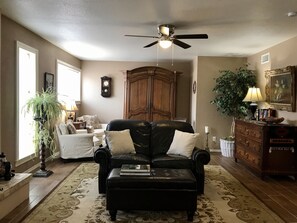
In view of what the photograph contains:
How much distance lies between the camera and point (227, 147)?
6.77 m

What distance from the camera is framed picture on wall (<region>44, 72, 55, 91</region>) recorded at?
5.66 meters

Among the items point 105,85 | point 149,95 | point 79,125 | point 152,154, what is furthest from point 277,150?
point 105,85

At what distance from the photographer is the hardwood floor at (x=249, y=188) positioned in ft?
10.9

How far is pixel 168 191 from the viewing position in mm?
3088

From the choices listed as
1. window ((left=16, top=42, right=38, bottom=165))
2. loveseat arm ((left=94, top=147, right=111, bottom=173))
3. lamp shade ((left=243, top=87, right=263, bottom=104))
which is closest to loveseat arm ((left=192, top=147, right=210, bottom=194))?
loveseat arm ((left=94, top=147, right=111, bottom=173))

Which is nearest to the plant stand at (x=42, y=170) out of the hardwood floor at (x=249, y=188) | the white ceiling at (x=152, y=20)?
the hardwood floor at (x=249, y=188)

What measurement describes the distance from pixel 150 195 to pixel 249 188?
6.45 feet

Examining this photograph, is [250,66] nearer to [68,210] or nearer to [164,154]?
[164,154]

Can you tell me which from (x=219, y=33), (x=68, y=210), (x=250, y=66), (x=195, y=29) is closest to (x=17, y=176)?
(x=68, y=210)

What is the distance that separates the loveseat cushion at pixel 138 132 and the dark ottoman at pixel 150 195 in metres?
1.47

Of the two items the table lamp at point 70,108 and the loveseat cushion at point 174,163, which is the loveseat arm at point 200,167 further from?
the table lamp at point 70,108

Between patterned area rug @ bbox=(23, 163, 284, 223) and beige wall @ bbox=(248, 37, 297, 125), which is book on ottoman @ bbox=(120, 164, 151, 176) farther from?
beige wall @ bbox=(248, 37, 297, 125)

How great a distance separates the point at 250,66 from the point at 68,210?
5.68 meters

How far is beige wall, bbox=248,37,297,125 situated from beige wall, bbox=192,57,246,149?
Answer: 0.79 meters
